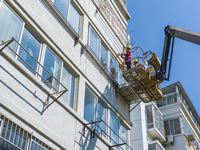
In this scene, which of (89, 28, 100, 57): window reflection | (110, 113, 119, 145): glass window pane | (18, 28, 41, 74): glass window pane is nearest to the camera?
(18, 28, 41, 74): glass window pane

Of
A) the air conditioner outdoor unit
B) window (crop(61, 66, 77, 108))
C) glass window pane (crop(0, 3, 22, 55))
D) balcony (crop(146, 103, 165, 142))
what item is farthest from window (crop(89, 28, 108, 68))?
the air conditioner outdoor unit

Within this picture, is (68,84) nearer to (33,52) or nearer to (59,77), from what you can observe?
(59,77)

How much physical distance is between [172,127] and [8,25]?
80.9ft

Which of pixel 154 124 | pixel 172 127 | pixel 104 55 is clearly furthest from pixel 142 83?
pixel 172 127

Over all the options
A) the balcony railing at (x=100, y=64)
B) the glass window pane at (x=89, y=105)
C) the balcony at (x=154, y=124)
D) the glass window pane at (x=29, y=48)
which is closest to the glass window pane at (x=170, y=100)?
the balcony at (x=154, y=124)

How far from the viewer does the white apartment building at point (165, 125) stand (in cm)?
2630

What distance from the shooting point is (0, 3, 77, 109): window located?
10.4 m

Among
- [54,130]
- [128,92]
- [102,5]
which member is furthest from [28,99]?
[102,5]

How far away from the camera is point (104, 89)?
16.9 metres

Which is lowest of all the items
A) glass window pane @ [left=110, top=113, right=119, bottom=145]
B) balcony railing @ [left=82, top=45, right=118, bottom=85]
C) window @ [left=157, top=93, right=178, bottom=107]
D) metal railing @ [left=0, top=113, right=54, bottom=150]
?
metal railing @ [left=0, top=113, right=54, bottom=150]

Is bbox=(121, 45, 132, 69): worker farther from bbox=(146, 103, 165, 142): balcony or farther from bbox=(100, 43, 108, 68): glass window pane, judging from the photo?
bbox=(146, 103, 165, 142): balcony

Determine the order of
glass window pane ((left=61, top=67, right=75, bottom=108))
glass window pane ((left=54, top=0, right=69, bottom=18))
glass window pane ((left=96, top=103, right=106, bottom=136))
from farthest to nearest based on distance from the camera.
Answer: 1. glass window pane ((left=96, top=103, right=106, bottom=136))
2. glass window pane ((left=54, top=0, right=69, bottom=18))
3. glass window pane ((left=61, top=67, right=75, bottom=108))

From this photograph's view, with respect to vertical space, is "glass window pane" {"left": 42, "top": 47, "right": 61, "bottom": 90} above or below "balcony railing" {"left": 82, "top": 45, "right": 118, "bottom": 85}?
below

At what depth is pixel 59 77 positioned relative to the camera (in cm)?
1280
